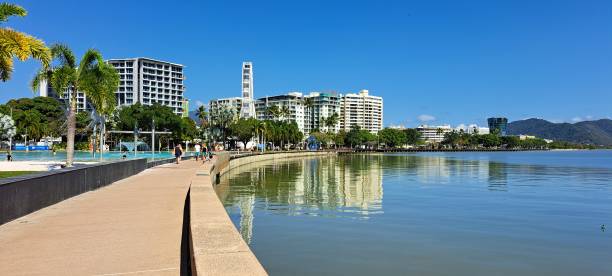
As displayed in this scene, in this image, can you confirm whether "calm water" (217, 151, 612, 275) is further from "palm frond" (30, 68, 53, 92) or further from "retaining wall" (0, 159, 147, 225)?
"palm frond" (30, 68, 53, 92)

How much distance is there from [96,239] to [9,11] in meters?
11.0

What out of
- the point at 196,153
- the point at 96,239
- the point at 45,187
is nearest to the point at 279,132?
the point at 196,153

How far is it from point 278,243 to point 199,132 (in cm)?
11637

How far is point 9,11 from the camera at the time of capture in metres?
15.7

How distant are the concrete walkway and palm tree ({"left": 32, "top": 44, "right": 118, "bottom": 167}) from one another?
49.1 ft

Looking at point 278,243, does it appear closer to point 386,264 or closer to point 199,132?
point 386,264

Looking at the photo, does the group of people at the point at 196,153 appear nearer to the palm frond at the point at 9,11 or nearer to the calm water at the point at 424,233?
the calm water at the point at 424,233

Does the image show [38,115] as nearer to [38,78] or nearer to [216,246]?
[38,78]

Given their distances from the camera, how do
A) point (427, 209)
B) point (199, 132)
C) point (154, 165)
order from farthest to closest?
point (199, 132) → point (154, 165) → point (427, 209)

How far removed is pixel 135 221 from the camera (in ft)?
33.9

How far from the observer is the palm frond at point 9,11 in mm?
15555

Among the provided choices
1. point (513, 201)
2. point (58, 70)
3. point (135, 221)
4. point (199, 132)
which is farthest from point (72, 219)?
point (199, 132)

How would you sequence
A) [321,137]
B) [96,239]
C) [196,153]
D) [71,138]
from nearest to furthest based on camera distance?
1. [96,239]
2. [71,138]
3. [196,153]
4. [321,137]

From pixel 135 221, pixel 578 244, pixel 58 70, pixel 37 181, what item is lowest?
pixel 578 244
